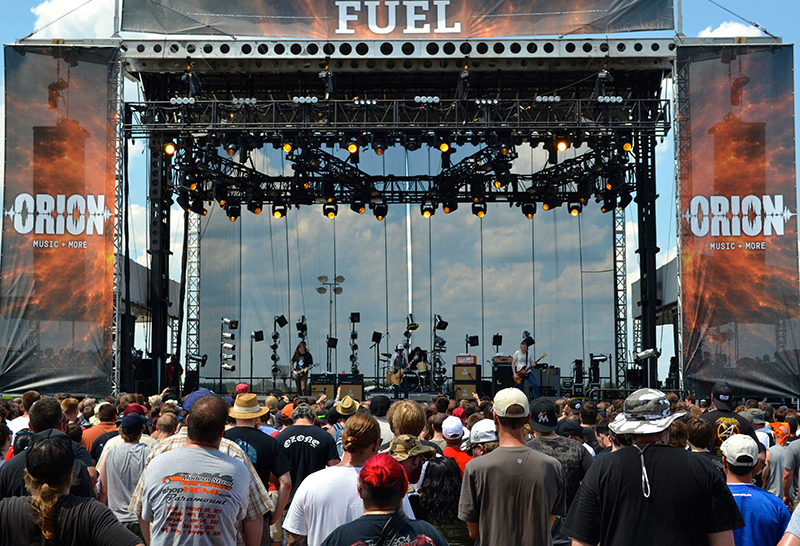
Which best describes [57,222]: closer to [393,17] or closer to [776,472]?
[393,17]

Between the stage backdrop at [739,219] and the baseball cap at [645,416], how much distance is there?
501 inches

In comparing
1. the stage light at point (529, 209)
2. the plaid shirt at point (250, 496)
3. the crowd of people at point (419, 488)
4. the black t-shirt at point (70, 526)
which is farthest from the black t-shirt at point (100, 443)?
the stage light at point (529, 209)

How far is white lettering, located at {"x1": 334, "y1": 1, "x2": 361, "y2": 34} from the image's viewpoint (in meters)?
16.0

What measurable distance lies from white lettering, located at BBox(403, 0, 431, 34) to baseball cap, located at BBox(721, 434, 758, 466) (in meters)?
13.4

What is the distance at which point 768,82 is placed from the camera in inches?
621

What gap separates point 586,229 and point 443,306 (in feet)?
13.8

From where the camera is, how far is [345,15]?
52.5ft

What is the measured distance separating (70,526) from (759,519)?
2539 mm

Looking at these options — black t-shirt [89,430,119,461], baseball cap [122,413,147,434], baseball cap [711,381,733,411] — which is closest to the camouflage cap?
baseball cap [122,413,147,434]

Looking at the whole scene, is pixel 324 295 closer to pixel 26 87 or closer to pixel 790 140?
pixel 26 87

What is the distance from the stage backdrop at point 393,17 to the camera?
15898 mm

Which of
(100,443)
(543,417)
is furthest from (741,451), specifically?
(100,443)

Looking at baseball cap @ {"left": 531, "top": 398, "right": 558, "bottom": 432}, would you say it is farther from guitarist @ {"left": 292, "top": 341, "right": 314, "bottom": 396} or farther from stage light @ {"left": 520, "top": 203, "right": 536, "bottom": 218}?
stage light @ {"left": 520, "top": 203, "right": 536, "bottom": 218}

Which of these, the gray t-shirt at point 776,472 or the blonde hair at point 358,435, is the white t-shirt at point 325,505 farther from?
the gray t-shirt at point 776,472
